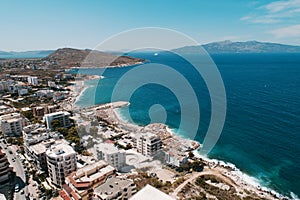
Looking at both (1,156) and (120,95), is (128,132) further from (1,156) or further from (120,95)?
(120,95)

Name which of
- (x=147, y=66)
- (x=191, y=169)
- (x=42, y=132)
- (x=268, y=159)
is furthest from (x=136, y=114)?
(x=147, y=66)

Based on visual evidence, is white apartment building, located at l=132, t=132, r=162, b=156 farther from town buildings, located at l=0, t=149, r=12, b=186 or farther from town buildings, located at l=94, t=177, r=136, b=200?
town buildings, located at l=0, t=149, r=12, b=186

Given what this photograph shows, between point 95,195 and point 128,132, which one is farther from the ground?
point 95,195

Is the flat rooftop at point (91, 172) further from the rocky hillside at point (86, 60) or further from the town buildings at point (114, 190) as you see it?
the rocky hillside at point (86, 60)

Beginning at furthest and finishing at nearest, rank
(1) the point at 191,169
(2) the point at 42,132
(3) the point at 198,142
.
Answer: (3) the point at 198,142, (2) the point at 42,132, (1) the point at 191,169

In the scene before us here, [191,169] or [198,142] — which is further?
[198,142]

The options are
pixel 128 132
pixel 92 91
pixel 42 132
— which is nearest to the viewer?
pixel 42 132
